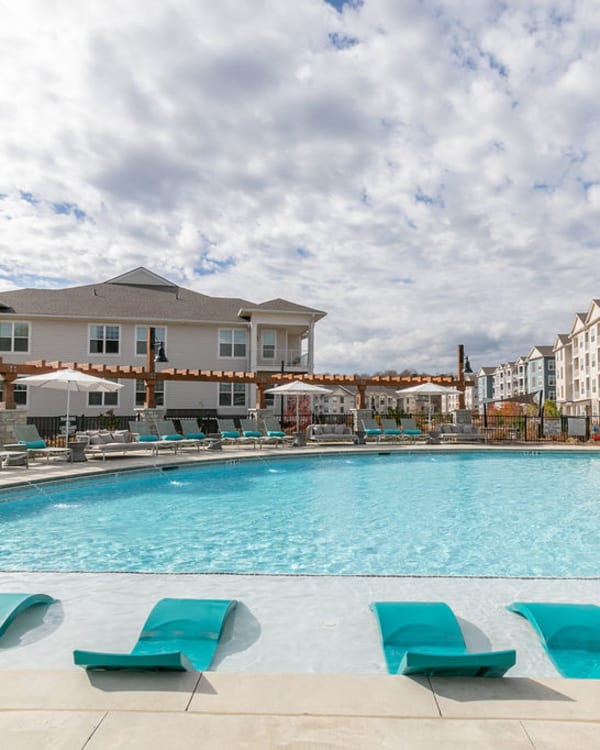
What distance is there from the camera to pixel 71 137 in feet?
35.0

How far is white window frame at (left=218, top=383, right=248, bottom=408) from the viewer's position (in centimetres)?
2738

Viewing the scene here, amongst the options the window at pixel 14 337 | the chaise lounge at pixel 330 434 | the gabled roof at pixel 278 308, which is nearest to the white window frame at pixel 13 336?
the window at pixel 14 337

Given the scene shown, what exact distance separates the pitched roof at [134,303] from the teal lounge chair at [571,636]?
930 inches

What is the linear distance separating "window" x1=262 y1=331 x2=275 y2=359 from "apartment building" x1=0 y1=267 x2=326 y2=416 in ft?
0.19

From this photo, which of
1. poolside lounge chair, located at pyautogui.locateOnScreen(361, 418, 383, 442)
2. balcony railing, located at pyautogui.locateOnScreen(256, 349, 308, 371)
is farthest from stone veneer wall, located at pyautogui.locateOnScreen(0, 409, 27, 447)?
balcony railing, located at pyautogui.locateOnScreen(256, 349, 308, 371)

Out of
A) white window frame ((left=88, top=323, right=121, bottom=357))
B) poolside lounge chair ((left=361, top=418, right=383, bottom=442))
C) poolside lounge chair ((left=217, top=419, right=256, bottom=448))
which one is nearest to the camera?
poolside lounge chair ((left=217, top=419, right=256, bottom=448))

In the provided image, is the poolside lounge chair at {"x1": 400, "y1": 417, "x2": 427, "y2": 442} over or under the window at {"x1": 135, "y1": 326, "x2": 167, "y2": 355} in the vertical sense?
under

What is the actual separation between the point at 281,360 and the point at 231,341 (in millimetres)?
2937

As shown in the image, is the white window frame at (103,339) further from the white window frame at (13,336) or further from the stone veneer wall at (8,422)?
the stone veneer wall at (8,422)

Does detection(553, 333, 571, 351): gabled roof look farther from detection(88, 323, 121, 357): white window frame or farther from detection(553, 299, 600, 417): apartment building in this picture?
detection(88, 323, 121, 357): white window frame

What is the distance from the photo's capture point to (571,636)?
355 cm

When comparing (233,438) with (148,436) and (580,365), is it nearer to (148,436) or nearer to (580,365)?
(148,436)

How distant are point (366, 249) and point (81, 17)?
48.5 feet

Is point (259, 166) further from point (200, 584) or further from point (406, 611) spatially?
point (406, 611)
